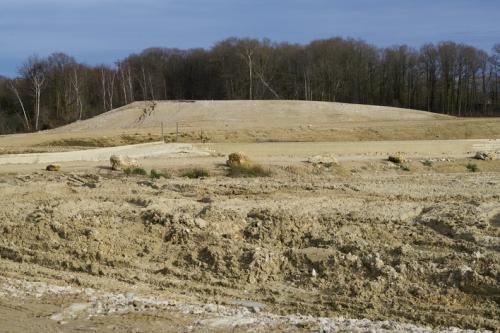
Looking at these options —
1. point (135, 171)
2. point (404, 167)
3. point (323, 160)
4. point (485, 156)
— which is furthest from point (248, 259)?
point (485, 156)

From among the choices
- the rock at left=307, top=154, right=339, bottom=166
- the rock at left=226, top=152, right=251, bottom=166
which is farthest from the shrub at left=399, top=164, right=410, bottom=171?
the rock at left=226, top=152, right=251, bottom=166

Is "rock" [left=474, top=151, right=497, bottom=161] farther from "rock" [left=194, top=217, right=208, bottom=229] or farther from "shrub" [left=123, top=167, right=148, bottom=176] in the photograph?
"rock" [left=194, top=217, right=208, bottom=229]

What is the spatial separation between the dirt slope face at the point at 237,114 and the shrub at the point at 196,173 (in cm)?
3305

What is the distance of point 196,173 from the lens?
20.2m

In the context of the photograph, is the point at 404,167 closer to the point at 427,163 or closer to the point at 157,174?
the point at 427,163

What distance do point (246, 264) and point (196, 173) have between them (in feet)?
40.2

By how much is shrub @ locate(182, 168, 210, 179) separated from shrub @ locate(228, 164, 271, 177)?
80cm

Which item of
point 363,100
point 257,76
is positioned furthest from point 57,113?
point 363,100

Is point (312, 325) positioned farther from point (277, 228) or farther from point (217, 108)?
point (217, 108)

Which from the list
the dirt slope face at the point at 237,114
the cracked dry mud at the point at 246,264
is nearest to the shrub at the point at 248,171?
the cracked dry mud at the point at 246,264

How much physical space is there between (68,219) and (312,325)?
16.7 feet

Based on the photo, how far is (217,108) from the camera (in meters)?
59.9

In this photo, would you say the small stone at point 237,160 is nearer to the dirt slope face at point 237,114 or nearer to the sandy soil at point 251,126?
the sandy soil at point 251,126

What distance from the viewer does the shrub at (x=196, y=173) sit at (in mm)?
19891
